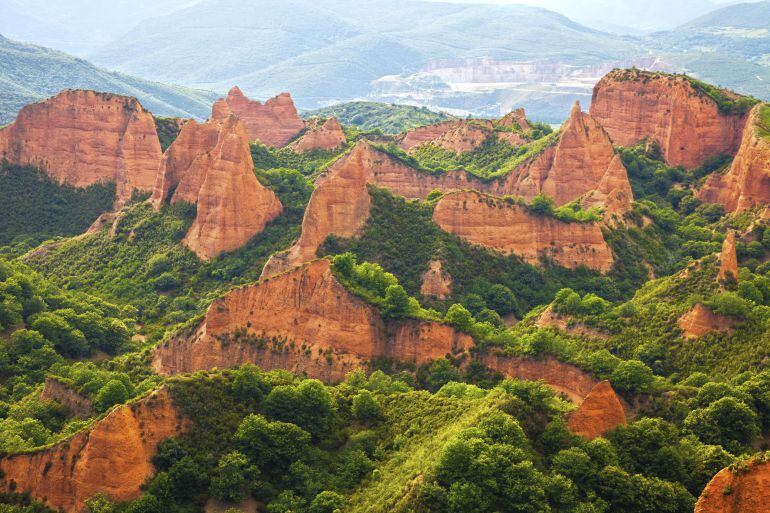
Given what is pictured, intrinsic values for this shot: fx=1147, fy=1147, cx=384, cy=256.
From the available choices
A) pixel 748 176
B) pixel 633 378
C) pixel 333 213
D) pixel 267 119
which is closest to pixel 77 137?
pixel 267 119

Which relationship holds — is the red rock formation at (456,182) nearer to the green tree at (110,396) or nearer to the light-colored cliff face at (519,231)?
the light-colored cliff face at (519,231)

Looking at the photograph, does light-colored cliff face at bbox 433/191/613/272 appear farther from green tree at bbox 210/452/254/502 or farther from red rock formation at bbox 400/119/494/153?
red rock formation at bbox 400/119/494/153

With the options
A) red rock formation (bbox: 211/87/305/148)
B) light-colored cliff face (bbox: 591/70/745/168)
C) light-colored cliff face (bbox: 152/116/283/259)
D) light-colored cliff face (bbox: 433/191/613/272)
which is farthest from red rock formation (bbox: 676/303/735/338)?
red rock formation (bbox: 211/87/305/148)

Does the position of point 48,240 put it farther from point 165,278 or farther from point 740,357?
point 740,357

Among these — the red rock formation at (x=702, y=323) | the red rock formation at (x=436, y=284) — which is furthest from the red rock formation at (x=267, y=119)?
the red rock formation at (x=702, y=323)

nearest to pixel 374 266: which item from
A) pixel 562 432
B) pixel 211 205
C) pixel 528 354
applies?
pixel 528 354
